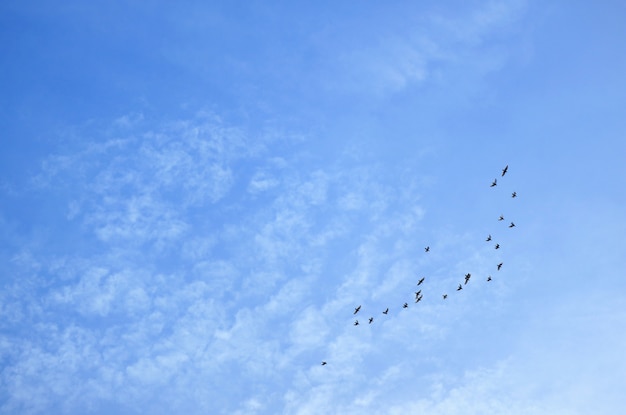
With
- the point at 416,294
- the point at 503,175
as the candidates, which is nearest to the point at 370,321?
the point at 416,294

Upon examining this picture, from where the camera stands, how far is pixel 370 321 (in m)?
77.4

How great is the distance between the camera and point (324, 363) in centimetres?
8081

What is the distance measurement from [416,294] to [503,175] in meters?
21.9

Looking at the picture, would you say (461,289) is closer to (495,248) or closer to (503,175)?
(495,248)

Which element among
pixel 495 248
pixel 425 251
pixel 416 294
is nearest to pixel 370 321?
pixel 416 294

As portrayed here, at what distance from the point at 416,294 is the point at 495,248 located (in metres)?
13.3

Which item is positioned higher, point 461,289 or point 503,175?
point 503,175

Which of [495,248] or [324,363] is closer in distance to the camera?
[495,248]

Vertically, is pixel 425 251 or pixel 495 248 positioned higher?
pixel 425 251

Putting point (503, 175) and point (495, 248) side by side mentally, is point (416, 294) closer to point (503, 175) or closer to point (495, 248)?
point (495, 248)

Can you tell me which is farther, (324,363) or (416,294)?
(324,363)

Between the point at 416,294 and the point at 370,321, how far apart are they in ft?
26.7

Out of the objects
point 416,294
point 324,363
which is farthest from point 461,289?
point 324,363

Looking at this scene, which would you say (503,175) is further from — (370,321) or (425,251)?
(370,321)
